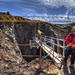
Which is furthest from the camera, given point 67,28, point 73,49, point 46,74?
point 67,28

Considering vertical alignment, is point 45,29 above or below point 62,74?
above

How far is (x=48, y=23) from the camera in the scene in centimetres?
1633

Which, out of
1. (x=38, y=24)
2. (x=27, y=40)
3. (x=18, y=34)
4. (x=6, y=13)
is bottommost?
(x=27, y=40)

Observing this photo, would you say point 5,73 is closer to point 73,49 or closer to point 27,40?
point 73,49

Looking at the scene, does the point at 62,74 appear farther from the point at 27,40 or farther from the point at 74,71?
the point at 27,40

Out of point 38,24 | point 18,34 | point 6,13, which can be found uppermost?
point 6,13

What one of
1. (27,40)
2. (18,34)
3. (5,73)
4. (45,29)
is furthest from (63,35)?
(5,73)

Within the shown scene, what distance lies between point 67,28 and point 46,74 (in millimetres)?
14140

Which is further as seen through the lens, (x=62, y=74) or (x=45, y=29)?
(x=45, y=29)

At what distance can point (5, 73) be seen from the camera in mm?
4117

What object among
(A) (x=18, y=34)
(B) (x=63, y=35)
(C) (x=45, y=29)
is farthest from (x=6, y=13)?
(B) (x=63, y=35)

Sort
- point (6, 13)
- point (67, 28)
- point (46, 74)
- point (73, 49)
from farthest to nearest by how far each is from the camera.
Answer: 1. point (67, 28)
2. point (6, 13)
3. point (46, 74)
4. point (73, 49)

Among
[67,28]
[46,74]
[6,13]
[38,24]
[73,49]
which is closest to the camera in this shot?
[73,49]

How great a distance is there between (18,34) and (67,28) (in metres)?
8.59
